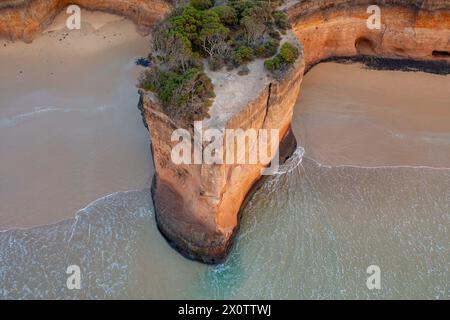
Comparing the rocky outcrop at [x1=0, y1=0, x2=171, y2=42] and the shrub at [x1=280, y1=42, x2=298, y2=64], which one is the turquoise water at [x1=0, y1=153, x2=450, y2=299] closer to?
the shrub at [x1=280, y1=42, x2=298, y2=64]

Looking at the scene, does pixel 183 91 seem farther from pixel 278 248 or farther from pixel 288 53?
pixel 278 248

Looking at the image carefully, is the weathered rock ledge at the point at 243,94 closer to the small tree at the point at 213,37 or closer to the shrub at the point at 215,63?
the shrub at the point at 215,63

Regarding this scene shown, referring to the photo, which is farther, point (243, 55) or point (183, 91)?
point (243, 55)

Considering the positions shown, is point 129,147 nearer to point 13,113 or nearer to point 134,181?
point 134,181

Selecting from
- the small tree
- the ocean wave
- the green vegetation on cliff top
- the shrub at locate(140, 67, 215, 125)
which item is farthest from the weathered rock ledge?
the ocean wave

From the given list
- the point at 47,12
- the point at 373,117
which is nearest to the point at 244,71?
the point at 373,117
